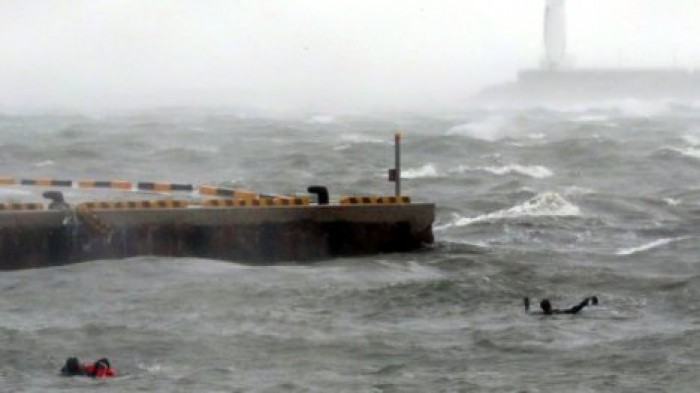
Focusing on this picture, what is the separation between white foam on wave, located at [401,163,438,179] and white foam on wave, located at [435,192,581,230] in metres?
8.59

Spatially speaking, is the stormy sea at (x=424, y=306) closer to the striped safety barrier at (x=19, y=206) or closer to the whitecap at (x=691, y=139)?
the striped safety barrier at (x=19, y=206)

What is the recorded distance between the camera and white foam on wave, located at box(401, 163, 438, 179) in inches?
2029

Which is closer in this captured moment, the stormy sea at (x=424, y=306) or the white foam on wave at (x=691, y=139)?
the stormy sea at (x=424, y=306)

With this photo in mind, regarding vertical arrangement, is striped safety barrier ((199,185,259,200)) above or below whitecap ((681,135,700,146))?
below

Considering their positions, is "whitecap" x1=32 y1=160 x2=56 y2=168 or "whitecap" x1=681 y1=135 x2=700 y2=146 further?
"whitecap" x1=681 y1=135 x2=700 y2=146

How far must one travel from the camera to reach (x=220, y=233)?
31.2 metres

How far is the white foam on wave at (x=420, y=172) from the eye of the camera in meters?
51.5

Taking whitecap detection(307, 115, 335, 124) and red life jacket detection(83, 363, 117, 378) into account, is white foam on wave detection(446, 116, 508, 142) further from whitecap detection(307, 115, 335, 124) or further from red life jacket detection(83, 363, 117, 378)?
red life jacket detection(83, 363, 117, 378)

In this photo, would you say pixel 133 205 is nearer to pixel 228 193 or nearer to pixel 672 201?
pixel 228 193

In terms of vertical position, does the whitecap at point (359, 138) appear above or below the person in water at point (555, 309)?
above

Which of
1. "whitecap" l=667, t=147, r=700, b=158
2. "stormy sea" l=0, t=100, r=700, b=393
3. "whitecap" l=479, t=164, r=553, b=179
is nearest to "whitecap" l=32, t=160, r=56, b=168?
"stormy sea" l=0, t=100, r=700, b=393

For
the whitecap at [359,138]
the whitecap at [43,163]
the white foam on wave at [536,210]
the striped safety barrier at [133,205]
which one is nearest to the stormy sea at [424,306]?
the white foam on wave at [536,210]

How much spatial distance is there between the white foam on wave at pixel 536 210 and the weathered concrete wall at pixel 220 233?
5744 millimetres

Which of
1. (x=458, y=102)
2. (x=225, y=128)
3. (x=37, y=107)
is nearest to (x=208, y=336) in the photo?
(x=225, y=128)
